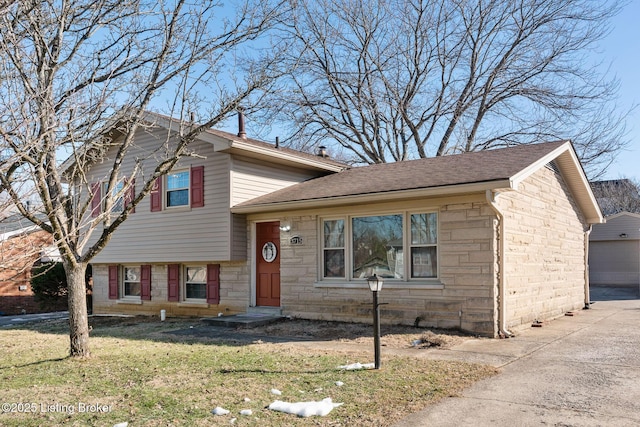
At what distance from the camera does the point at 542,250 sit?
11.9 m

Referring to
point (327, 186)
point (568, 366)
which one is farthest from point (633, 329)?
point (327, 186)

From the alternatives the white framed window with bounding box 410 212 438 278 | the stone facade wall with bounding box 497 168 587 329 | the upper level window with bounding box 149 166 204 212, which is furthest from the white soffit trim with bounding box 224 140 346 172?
the stone facade wall with bounding box 497 168 587 329

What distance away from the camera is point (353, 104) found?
25844mm

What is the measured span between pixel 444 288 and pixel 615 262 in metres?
17.7

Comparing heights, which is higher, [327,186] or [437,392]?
[327,186]

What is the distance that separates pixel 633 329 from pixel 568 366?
4.35 metres

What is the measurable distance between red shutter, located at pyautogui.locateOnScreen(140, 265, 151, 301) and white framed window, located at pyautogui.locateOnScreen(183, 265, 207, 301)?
4.42ft

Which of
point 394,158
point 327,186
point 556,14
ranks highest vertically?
point 556,14

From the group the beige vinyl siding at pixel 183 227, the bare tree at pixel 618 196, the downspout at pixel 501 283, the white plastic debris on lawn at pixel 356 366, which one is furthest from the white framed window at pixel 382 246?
the bare tree at pixel 618 196

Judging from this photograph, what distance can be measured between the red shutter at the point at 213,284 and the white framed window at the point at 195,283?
35 centimetres

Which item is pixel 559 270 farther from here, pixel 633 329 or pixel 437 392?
pixel 437 392

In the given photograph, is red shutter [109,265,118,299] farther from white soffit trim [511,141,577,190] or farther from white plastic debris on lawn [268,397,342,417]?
white plastic debris on lawn [268,397,342,417]

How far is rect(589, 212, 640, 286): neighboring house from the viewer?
76.7ft

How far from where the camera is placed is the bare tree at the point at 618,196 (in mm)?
33094
